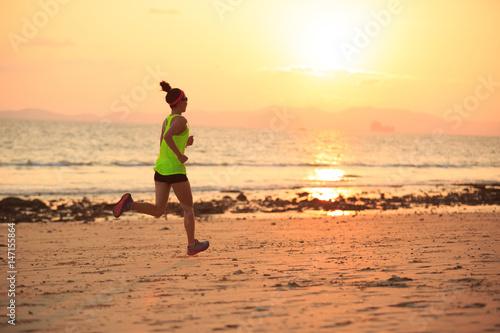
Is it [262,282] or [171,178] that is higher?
[171,178]

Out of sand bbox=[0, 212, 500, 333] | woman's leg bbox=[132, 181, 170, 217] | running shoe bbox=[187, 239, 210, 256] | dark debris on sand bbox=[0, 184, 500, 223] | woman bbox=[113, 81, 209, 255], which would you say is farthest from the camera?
dark debris on sand bbox=[0, 184, 500, 223]

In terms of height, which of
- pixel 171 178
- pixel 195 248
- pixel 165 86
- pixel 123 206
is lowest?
pixel 195 248

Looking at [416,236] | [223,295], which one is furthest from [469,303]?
[416,236]

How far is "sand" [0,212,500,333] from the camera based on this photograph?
168 inches

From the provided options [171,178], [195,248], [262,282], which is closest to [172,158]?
[171,178]

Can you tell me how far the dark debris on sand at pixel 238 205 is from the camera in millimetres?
13766

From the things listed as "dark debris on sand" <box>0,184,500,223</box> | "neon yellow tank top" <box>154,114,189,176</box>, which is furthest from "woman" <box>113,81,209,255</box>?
"dark debris on sand" <box>0,184,500,223</box>

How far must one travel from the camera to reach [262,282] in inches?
222

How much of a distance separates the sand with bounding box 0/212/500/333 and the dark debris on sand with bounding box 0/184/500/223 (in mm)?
3780

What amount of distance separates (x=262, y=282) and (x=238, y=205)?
1088 centimetres

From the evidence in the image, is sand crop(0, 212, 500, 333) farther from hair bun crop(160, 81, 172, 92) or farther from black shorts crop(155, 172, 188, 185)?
hair bun crop(160, 81, 172, 92)

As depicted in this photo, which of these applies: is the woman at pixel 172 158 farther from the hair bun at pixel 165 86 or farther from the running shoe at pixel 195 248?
the running shoe at pixel 195 248

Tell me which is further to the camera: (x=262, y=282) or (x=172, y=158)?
(x=172, y=158)

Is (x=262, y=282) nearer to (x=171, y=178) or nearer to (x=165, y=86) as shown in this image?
(x=171, y=178)
